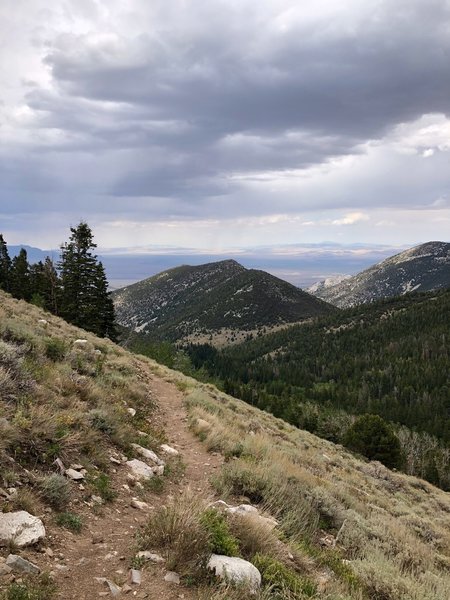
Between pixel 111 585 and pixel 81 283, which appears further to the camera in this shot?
pixel 81 283

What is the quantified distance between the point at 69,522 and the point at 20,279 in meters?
62.8

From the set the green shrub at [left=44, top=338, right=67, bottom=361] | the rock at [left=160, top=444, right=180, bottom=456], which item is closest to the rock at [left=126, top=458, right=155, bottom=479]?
the rock at [left=160, top=444, right=180, bottom=456]

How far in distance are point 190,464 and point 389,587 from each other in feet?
17.7

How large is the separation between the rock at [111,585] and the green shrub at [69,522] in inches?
46.6

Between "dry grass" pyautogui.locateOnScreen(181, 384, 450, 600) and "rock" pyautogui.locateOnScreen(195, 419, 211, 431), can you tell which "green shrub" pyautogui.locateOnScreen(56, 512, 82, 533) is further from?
"rock" pyautogui.locateOnScreen(195, 419, 211, 431)

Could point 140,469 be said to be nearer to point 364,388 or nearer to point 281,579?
point 281,579

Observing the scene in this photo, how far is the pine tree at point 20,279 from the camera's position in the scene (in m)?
59.8

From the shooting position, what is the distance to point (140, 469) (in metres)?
8.88

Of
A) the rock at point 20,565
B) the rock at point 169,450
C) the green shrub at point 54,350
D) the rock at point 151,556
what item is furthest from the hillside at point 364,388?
the rock at point 20,565

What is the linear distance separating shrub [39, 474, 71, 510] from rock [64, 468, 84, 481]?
576mm

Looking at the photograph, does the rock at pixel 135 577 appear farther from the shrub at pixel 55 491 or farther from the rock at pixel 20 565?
the shrub at pixel 55 491

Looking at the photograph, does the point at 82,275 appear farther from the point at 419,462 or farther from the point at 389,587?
the point at 419,462

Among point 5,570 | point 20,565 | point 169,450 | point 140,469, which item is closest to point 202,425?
point 169,450

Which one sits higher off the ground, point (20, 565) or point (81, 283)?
point (81, 283)
